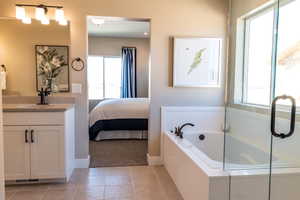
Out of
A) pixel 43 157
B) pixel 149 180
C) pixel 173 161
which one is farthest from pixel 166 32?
pixel 43 157

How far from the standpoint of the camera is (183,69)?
3107mm

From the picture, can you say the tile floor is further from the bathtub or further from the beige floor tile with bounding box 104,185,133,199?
the bathtub

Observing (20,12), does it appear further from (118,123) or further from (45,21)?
(118,123)

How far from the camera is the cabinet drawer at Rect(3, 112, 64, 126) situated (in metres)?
2.38

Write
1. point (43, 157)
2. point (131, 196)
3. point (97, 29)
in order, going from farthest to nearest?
point (97, 29) < point (43, 157) < point (131, 196)

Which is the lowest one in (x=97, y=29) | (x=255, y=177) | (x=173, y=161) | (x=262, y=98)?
(x=173, y=161)

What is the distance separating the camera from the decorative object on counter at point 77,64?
294 centimetres

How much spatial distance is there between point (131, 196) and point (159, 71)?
65.3 inches

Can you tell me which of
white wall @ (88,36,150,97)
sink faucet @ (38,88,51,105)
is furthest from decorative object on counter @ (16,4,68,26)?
white wall @ (88,36,150,97)

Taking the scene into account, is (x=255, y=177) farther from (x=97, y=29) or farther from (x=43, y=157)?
(x=97, y=29)

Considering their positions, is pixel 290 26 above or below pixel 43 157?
above

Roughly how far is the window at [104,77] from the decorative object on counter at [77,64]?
406cm

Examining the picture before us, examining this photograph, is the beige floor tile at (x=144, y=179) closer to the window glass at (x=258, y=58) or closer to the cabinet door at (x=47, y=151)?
the cabinet door at (x=47, y=151)

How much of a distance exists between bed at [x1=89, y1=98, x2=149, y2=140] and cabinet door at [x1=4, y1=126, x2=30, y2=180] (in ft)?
6.46
